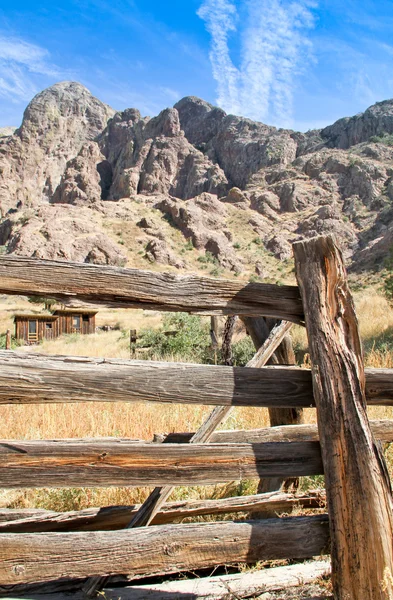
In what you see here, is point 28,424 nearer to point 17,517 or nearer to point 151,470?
point 17,517

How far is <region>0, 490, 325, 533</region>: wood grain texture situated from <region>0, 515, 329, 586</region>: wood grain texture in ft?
1.76

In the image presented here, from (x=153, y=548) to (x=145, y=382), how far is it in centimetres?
75

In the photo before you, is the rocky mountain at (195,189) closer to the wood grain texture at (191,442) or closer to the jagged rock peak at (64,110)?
the jagged rock peak at (64,110)

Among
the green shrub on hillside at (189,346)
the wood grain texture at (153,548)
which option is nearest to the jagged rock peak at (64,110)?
the green shrub on hillside at (189,346)

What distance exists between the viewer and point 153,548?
203 centimetres

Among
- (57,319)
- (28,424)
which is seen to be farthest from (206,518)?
(57,319)

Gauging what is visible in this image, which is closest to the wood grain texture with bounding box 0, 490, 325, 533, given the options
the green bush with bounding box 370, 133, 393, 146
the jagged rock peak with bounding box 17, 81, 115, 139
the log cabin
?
the log cabin

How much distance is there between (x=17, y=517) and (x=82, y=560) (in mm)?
832


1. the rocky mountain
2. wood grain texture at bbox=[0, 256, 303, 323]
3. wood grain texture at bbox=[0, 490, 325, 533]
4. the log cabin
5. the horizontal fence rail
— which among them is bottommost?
wood grain texture at bbox=[0, 490, 325, 533]

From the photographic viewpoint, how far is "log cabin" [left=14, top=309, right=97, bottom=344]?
26219 mm

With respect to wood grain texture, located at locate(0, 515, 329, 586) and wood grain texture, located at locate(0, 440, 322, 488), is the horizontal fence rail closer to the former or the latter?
wood grain texture, located at locate(0, 440, 322, 488)

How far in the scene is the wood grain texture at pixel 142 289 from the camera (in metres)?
1.94

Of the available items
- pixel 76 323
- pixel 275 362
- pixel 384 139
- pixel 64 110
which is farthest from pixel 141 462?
pixel 64 110

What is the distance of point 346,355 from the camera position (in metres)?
2.15
